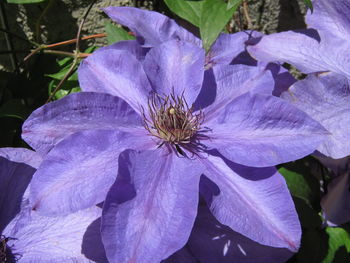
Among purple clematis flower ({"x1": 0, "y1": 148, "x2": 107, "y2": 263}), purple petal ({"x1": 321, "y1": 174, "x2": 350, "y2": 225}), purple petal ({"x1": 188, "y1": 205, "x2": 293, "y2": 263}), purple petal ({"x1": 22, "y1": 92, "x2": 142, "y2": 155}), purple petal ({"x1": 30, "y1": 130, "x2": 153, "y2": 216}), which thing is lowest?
purple petal ({"x1": 321, "y1": 174, "x2": 350, "y2": 225})

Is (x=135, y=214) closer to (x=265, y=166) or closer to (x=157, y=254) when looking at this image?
(x=157, y=254)

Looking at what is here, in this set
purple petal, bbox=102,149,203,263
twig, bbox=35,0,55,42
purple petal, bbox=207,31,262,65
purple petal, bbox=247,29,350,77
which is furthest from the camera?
twig, bbox=35,0,55,42

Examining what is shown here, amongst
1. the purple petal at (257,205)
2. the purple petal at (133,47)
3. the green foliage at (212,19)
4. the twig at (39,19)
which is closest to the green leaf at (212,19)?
the green foliage at (212,19)

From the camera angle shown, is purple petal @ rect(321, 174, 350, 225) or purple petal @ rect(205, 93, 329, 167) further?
purple petal @ rect(321, 174, 350, 225)

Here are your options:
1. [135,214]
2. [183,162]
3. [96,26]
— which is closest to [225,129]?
[183,162]

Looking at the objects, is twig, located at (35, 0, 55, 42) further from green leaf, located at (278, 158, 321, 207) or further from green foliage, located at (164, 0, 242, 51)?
green leaf, located at (278, 158, 321, 207)

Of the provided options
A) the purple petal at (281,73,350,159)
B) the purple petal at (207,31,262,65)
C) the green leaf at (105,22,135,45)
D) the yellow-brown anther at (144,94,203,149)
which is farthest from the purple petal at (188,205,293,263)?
the green leaf at (105,22,135,45)

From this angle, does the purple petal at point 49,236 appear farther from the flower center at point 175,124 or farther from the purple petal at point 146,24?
the purple petal at point 146,24

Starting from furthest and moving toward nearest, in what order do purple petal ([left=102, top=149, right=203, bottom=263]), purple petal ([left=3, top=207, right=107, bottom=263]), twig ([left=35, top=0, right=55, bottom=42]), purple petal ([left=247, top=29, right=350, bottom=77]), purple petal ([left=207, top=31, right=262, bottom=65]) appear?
twig ([left=35, top=0, right=55, bottom=42])
purple petal ([left=207, top=31, right=262, bottom=65])
purple petal ([left=247, top=29, right=350, bottom=77])
purple petal ([left=3, top=207, right=107, bottom=263])
purple petal ([left=102, top=149, right=203, bottom=263])
